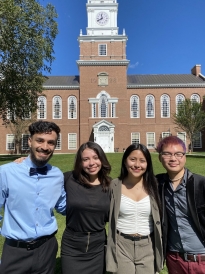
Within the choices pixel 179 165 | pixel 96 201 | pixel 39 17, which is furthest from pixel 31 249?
pixel 39 17

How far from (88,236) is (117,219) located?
0.39m

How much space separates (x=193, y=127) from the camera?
32.5 m

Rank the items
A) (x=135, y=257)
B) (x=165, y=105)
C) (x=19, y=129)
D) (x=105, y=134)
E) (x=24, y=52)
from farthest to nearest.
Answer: (x=165, y=105) < (x=19, y=129) < (x=105, y=134) < (x=24, y=52) < (x=135, y=257)

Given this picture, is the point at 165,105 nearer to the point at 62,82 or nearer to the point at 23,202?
the point at 62,82

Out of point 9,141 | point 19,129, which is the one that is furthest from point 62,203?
point 9,141

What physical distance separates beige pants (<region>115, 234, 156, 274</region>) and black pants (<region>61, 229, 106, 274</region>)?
26 cm

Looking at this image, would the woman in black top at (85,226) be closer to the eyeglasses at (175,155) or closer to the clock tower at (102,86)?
the eyeglasses at (175,155)

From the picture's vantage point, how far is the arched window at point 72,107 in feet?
129

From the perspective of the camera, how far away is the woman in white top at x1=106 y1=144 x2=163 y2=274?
287 cm

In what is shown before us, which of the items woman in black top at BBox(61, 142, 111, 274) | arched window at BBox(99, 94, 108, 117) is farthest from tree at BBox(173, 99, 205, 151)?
woman in black top at BBox(61, 142, 111, 274)

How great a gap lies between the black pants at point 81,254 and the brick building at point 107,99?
33.6 m

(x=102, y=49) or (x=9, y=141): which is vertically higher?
(x=102, y=49)

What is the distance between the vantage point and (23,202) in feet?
8.37

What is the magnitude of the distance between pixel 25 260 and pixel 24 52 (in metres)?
16.8
